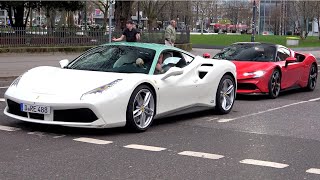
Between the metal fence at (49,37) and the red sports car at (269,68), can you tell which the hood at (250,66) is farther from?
the metal fence at (49,37)

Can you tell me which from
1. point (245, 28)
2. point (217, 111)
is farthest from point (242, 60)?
point (245, 28)

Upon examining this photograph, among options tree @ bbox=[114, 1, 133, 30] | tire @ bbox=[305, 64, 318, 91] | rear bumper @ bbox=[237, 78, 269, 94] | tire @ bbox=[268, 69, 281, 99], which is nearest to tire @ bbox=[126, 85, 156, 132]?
rear bumper @ bbox=[237, 78, 269, 94]

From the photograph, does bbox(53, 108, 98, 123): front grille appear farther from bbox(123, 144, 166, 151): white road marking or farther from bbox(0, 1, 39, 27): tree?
bbox(0, 1, 39, 27): tree

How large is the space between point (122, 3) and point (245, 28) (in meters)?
93.1

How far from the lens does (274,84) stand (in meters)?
11.6

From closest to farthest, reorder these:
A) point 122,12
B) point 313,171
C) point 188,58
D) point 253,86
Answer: point 313,171
point 188,58
point 253,86
point 122,12

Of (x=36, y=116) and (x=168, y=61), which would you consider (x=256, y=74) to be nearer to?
(x=168, y=61)

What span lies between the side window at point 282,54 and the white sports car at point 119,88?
339cm

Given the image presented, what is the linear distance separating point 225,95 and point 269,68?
2425 millimetres

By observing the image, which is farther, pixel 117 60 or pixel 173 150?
pixel 117 60

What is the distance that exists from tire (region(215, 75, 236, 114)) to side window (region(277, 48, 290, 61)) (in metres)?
3.08

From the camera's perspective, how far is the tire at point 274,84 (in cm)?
1145

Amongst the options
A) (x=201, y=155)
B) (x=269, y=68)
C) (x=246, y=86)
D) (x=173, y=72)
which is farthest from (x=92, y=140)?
(x=269, y=68)

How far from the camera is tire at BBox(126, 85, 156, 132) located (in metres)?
7.17
